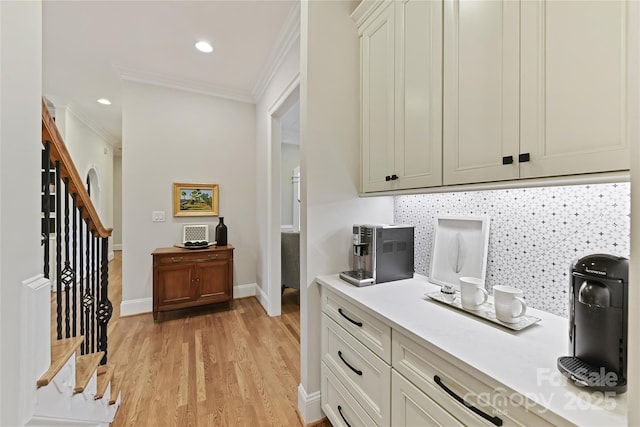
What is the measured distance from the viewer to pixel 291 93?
2.65 metres

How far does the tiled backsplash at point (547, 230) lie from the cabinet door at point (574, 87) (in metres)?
0.23

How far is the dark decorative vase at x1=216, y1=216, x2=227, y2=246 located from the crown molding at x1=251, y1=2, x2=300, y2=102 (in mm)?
1813

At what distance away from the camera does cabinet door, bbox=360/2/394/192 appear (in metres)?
1.50

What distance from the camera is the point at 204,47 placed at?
2.76 metres

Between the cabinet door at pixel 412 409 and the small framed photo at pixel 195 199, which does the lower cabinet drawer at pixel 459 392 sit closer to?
the cabinet door at pixel 412 409

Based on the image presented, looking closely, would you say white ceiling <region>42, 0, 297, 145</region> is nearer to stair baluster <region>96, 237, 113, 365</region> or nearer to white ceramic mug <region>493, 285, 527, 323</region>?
stair baluster <region>96, 237, 113, 365</region>

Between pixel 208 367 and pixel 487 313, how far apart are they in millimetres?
2093

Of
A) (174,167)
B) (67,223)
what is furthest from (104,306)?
(174,167)

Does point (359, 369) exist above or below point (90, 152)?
below

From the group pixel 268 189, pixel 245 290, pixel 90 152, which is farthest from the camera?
pixel 90 152

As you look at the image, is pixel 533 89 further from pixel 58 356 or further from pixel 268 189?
pixel 268 189

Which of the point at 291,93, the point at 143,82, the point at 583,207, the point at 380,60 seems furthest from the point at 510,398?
the point at 143,82

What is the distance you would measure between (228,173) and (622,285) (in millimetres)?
3782

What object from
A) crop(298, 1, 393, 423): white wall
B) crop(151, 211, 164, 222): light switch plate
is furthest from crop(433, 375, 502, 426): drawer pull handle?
crop(151, 211, 164, 222): light switch plate
